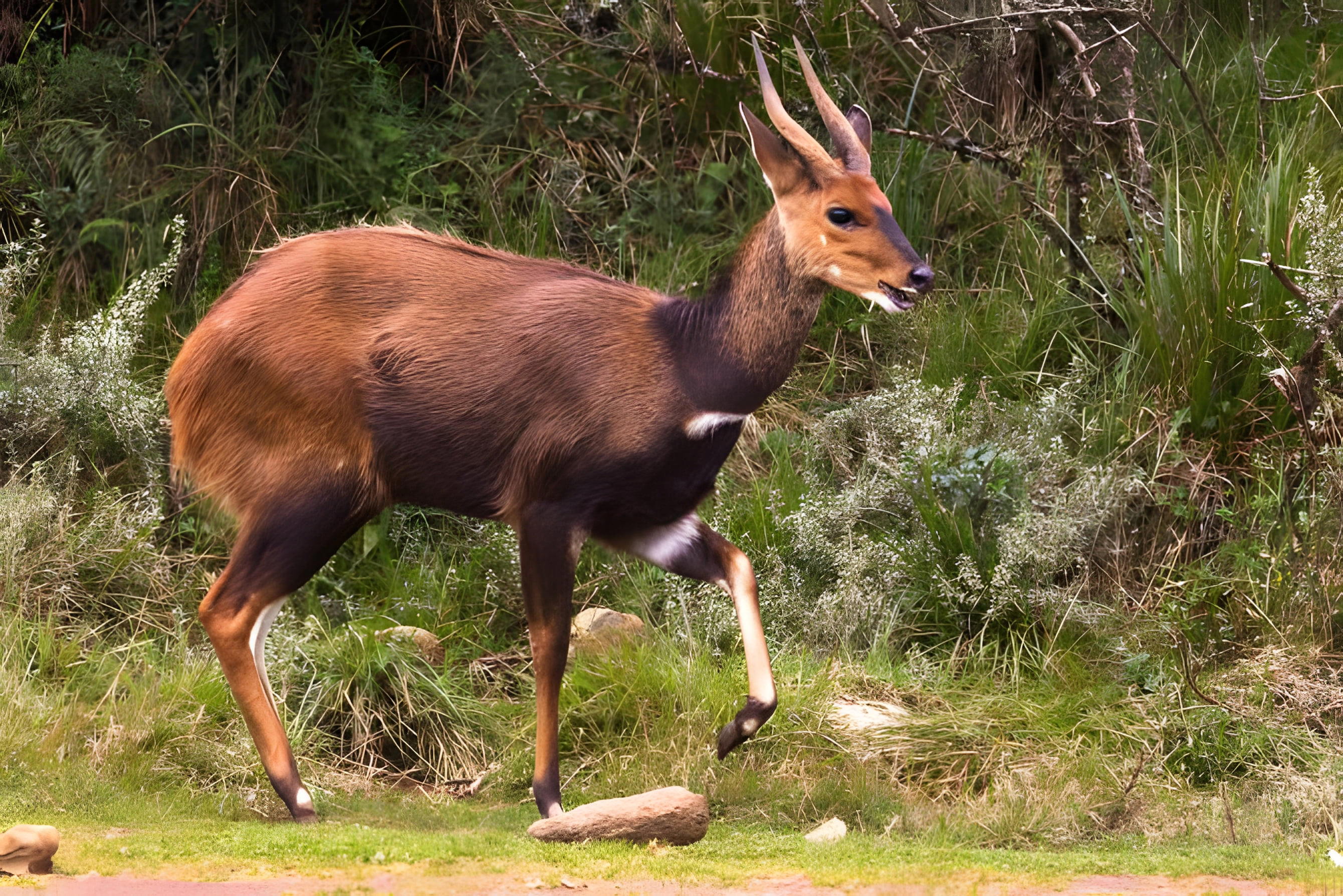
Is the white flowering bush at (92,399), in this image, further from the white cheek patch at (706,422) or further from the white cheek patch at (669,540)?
the white cheek patch at (706,422)

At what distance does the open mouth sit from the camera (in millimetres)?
5484

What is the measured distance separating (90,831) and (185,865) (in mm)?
932

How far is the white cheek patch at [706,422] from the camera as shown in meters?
5.68

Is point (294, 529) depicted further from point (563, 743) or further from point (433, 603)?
point (433, 603)

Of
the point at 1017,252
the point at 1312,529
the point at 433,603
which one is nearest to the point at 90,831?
the point at 433,603

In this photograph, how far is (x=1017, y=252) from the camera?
9.45 meters

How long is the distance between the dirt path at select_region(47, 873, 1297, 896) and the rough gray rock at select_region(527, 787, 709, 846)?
472 millimetres

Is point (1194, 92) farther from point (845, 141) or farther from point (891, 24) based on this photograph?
point (845, 141)

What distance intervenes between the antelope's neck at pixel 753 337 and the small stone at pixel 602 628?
2.05 m

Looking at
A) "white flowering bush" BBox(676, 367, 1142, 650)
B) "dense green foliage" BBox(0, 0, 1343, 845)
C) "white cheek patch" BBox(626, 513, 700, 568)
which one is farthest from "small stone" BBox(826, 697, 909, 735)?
"white cheek patch" BBox(626, 513, 700, 568)

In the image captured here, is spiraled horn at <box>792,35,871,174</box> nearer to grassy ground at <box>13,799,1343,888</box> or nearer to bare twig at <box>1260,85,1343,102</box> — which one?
grassy ground at <box>13,799,1343,888</box>

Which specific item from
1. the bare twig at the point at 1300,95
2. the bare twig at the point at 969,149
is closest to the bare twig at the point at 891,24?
the bare twig at the point at 969,149

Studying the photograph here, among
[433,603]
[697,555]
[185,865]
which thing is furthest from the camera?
[433,603]

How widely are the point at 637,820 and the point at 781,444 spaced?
155 inches
